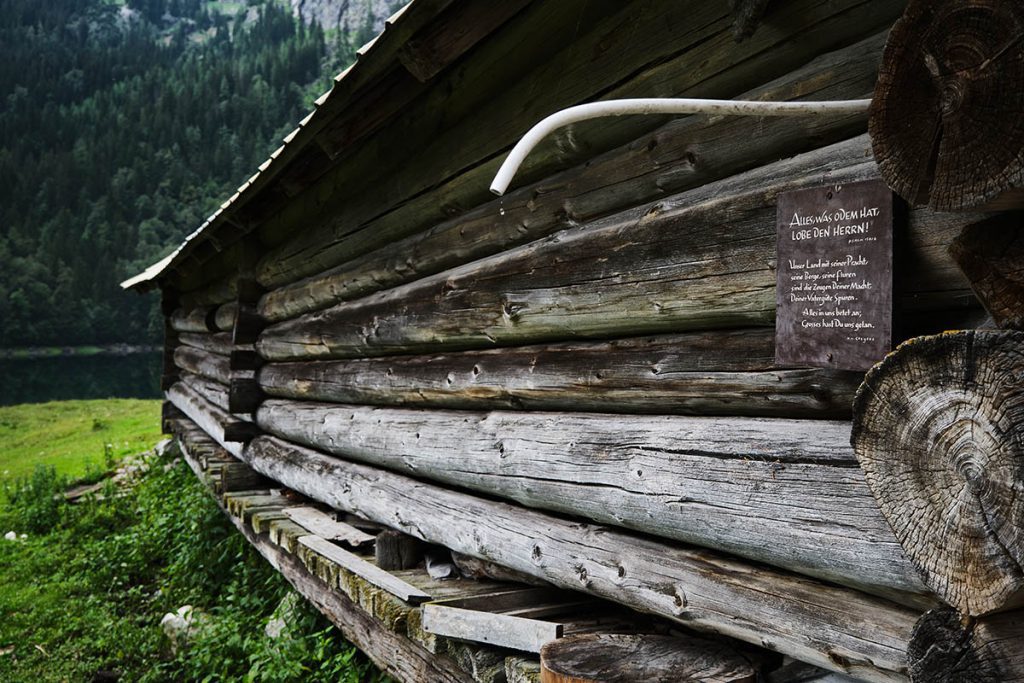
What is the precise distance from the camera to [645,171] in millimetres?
2609

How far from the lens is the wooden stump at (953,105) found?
1239 mm

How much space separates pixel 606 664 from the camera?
232 centimetres

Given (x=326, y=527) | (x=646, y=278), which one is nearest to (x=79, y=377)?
(x=326, y=527)

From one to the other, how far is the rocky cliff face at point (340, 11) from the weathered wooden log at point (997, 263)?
153335mm

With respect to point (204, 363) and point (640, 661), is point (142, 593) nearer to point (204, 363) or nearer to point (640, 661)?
point (204, 363)

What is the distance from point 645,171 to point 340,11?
565 feet

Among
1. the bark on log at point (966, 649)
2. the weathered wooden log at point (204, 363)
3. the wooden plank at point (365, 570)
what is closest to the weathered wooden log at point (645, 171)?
the bark on log at point (966, 649)

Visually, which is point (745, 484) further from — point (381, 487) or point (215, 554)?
point (215, 554)

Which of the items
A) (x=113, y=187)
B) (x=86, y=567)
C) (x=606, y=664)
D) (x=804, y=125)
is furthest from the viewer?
(x=113, y=187)

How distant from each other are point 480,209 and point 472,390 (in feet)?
2.87

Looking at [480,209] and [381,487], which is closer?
[480,209]

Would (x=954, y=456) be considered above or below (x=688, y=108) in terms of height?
below

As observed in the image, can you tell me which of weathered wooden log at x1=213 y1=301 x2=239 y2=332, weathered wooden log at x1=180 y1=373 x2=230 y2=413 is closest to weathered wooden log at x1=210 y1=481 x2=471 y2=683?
weathered wooden log at x1=180 y1=373 x2=230 y2=413

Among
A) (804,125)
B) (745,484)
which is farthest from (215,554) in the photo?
(804,125)
